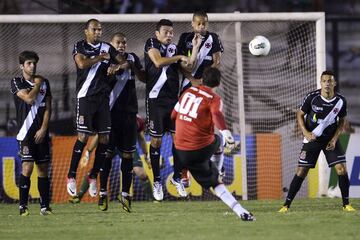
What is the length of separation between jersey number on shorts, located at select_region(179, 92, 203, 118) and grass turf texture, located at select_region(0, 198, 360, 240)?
137 centimetres

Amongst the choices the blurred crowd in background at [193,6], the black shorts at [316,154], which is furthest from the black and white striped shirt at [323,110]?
the blurred crowd in background at [193,6]

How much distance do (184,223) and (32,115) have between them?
2998 millimetres

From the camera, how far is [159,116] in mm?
15914

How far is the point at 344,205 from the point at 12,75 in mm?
7249

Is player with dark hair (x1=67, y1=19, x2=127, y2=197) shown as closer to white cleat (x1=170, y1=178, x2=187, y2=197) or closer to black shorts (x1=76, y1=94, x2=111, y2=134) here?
black shorts (x1=76, y1=94, x2=111, y2=134)

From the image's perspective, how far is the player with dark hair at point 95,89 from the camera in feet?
49.2

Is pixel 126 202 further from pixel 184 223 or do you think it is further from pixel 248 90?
pixel 248 90

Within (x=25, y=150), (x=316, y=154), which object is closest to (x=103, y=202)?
(x=25, y=150)

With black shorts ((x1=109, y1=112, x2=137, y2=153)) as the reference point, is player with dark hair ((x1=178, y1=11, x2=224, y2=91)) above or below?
above

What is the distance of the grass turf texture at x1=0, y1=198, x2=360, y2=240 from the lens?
1173cm

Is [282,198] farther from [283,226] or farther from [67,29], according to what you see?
[283,226]

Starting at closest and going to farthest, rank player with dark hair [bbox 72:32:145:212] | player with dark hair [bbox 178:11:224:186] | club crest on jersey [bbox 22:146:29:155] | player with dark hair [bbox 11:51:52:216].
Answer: player with dark hair [bbox 11:51:52:216], club crest on jersey [bbox 22:146:29:155], player with dark hair [bbox 72:32:145:212], player with dark hair [bbox 178:11:224:186]

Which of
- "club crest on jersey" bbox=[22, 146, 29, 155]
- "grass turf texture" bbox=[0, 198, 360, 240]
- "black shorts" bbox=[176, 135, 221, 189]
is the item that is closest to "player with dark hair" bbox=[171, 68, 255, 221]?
"black shorts" bbox=[176, 135, 221, 189]

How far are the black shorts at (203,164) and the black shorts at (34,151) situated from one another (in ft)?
A: 8.33
